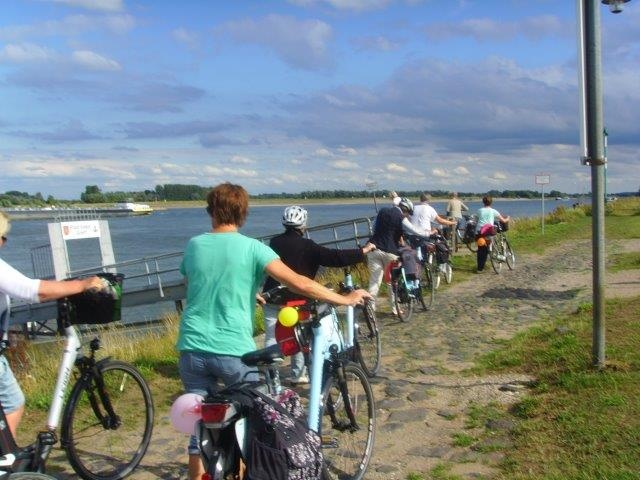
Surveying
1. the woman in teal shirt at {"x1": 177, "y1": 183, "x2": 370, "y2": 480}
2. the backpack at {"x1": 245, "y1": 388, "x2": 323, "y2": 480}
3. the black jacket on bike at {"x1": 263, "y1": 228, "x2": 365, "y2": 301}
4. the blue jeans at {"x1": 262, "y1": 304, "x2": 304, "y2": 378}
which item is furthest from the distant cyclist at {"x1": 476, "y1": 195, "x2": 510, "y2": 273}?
the backpack at {"x1": 245, "y1": 388, "x2": 323, "y2": 480}

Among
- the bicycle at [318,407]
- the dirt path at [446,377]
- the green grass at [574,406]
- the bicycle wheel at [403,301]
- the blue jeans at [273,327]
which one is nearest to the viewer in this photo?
the bicycle at [318,407]

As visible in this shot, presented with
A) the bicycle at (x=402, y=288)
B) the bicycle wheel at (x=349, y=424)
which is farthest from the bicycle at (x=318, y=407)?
the bicycle at (x=402, y=288)

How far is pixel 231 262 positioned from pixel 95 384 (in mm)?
1646

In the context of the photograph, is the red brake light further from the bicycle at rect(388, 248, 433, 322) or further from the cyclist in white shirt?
the cyclist in white shirt

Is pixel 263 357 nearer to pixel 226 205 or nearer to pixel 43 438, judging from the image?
pixel 226 205

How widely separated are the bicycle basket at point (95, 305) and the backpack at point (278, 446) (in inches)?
54.1

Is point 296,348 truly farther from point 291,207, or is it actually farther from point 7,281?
point 291,207

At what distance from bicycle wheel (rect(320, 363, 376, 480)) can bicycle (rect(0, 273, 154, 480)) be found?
144 centimetres

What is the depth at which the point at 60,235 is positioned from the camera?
795 inches

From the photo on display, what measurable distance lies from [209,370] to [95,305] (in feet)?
3.32

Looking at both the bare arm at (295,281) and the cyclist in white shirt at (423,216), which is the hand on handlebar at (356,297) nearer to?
the bare arm at (295,281)

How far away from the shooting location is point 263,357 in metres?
3.51

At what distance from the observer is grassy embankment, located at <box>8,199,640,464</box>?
15.5 feet

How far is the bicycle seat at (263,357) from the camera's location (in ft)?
11.5
